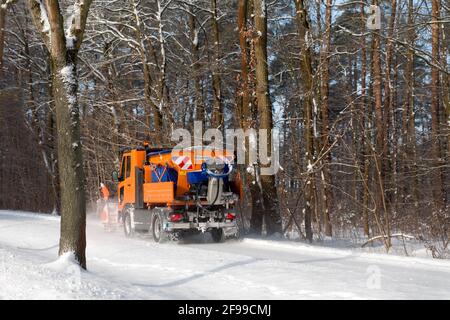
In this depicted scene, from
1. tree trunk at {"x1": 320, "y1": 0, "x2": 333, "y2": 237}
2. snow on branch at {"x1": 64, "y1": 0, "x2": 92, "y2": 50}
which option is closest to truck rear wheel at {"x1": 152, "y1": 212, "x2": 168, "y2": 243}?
tree trunk at {"x1": 320, "y1": 0, "x2": 333, "y2": 237}

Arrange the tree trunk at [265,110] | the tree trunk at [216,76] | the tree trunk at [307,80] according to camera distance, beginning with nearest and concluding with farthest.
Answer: the tree trunk at [307,80], the tree trunk at [265,110], the tree trunk at [216,76]

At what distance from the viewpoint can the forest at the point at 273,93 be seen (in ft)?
45.8

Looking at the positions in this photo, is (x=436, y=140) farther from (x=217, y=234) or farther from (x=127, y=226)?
(x=127, y=226)

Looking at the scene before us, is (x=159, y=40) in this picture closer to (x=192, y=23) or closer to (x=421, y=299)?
(x=192, y=23)

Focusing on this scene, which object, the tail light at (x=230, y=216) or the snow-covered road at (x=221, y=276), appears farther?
the tail light at (x=230, y=216)

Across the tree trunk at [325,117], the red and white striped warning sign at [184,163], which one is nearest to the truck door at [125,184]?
the red and white striped warning sign at [184,163]

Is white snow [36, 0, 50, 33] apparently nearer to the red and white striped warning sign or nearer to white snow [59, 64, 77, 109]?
white snow [59, 64, 77, 109]

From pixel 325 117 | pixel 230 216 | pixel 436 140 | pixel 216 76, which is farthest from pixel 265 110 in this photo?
pixel 325 117

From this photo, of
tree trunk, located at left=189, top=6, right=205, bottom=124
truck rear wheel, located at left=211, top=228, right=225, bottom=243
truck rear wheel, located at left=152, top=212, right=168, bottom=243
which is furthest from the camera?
tree trunk, located at left=189, top=6, right=205, bottom=124

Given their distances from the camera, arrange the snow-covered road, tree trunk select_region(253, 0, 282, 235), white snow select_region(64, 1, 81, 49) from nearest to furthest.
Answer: the snow-covered road
white snow select_region(64, 1, 81, 49)
tree trunk select_region(253, 0, 282, 235)

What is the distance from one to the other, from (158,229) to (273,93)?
14.0 m

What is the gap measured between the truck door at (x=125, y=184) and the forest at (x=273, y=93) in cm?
224

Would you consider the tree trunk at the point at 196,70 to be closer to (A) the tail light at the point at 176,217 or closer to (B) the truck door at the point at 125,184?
(B) the truck door at the point at 125,184

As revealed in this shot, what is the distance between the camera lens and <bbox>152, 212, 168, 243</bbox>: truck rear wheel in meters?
15.0
